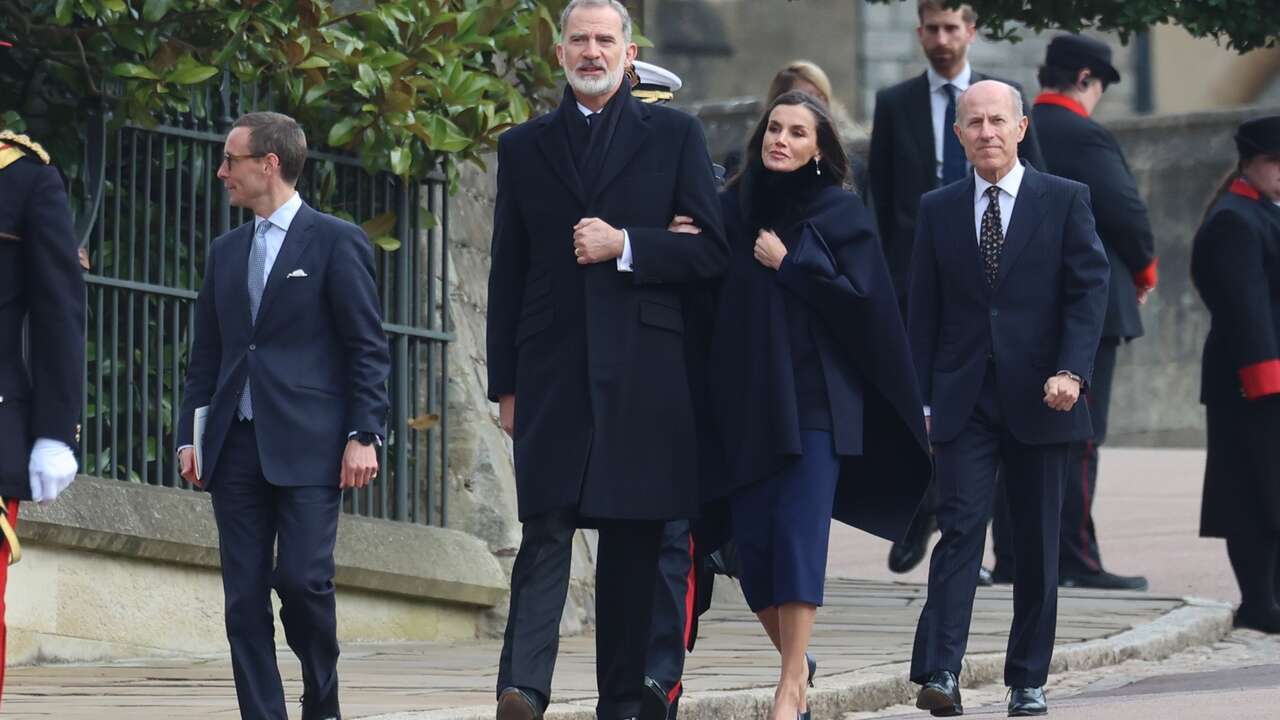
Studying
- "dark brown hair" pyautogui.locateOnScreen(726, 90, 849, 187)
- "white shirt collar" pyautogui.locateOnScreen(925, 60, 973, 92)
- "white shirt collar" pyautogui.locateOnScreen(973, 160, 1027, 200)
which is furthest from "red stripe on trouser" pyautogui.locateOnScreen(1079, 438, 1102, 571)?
"dark brown hair" pyautogui.locateOnScreen(726, 90, 849, 187)

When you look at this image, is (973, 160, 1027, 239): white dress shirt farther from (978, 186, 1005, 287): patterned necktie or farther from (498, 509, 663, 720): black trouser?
(498, 509, 663, 720): black trouser

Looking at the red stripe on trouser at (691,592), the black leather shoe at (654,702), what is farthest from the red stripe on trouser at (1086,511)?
the black leather shoe at (654,702)

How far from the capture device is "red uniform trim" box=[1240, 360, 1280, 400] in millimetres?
10047

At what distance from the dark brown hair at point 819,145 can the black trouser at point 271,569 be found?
1.38 meters

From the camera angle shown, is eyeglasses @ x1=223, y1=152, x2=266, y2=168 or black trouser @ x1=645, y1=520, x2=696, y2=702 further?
black trouser @ x1=645, y1=520, x2=696, y2=702

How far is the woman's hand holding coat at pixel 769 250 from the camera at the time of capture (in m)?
7.13

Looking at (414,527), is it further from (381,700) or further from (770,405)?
(770,405)

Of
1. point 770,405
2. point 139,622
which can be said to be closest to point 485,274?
point 139,622

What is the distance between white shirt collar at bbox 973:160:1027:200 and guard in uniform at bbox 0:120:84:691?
3013mm

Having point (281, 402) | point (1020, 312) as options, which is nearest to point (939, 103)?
point (1020, 312)

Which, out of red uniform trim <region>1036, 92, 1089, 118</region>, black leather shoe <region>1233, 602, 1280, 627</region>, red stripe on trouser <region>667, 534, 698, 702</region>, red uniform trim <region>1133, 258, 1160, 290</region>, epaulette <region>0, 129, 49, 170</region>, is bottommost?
black leather shoe <region>1233, 602, 1280, 627</region>

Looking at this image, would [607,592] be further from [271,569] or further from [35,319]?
[35,319]

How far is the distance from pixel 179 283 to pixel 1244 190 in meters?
3.85

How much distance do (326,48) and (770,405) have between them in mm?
2954
